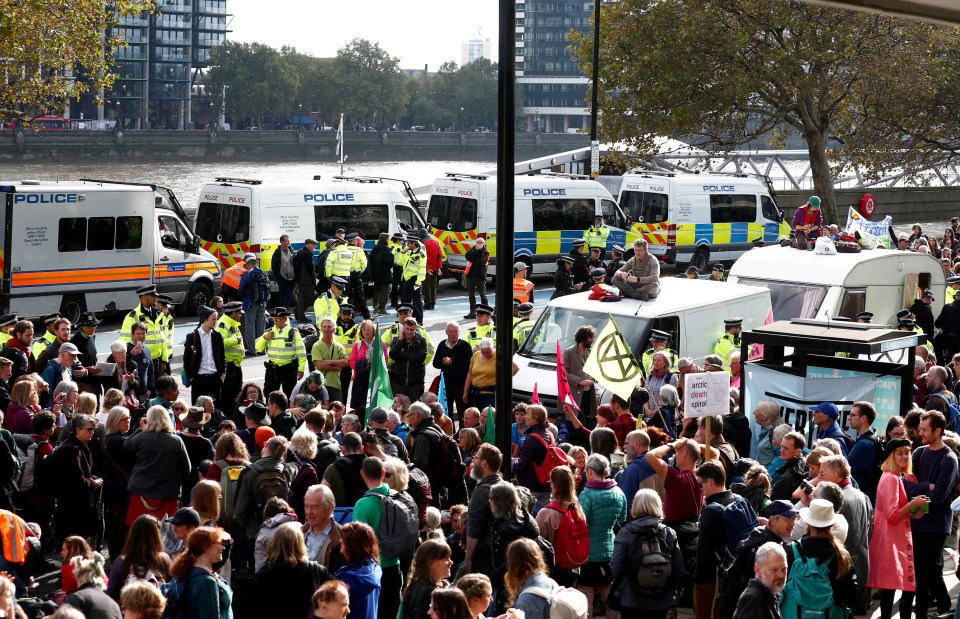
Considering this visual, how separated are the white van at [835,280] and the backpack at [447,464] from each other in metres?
7.20

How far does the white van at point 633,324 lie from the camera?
13.5 m

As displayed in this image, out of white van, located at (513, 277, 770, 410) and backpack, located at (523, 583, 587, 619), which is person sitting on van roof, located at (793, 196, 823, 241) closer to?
white van, located at (513, 277, 770, 410)

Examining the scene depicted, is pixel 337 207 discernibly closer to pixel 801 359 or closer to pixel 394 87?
pixel 801 359

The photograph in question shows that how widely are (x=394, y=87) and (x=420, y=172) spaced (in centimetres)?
5013

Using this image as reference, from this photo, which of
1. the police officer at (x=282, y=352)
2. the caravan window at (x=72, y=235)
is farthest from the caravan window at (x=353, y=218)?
the police officer at (x=282, y=352)

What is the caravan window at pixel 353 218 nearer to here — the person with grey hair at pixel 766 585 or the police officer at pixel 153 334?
the police officer at pixel 153 334

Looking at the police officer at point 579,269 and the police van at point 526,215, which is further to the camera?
the police van at point 526,215

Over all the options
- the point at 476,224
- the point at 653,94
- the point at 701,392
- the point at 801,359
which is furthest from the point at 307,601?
the point at 653,94

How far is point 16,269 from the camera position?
1967 centimetres

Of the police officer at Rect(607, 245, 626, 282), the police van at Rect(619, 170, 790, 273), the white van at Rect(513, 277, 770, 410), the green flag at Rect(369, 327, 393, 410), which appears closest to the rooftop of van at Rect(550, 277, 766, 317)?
the white van at Rect(513, 277, 770, 410)

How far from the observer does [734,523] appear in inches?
304

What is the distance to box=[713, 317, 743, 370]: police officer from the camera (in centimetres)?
1380

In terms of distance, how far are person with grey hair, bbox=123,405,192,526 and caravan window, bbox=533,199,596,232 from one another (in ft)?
56.8

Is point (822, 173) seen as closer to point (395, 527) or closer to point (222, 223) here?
point (222, 223)
